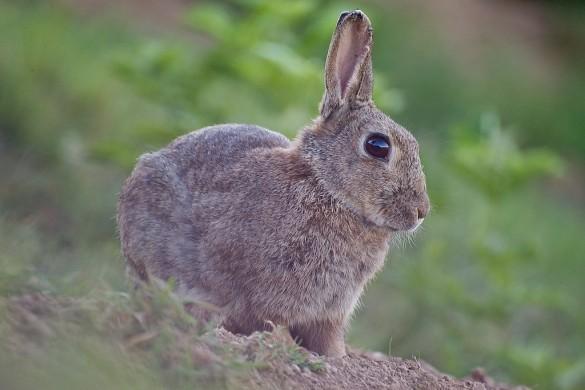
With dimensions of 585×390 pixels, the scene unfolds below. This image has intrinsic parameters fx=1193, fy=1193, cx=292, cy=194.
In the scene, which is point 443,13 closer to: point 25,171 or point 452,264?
Answer: point 452,264

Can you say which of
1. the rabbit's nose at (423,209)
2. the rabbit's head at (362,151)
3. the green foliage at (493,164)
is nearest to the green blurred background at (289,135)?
the green foliage at (493,164)

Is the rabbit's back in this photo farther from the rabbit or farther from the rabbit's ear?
the rabbit's ear

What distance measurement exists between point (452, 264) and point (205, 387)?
576cm

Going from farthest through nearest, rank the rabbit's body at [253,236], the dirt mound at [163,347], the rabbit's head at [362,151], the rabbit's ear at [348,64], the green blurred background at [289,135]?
the green blurred background at [289,135], the rabbit's ear at [348,64], the rabbit's head at [362,151], the rabbit's body at [253,236], the dirt mound at [163,347]

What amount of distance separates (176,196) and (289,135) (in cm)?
265

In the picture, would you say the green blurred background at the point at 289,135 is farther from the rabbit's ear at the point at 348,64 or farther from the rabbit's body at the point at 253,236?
the rabbit's ear at the point at 348,64

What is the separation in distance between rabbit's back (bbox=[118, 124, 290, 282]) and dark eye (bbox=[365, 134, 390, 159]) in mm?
555

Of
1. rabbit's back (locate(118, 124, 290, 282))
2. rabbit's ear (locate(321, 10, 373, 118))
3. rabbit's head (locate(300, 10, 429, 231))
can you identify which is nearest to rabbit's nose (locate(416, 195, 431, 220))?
rabbit's head (locate(300, 10, 429, 231))

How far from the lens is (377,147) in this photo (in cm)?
532

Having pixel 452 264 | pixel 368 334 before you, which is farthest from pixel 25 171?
pixel 452 264

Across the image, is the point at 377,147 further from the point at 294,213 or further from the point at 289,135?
the point at 289,135

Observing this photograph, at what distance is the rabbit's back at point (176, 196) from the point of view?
5328mm

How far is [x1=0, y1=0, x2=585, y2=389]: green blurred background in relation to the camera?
791cm

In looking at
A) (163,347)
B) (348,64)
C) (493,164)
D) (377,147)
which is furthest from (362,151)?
(493,164)
